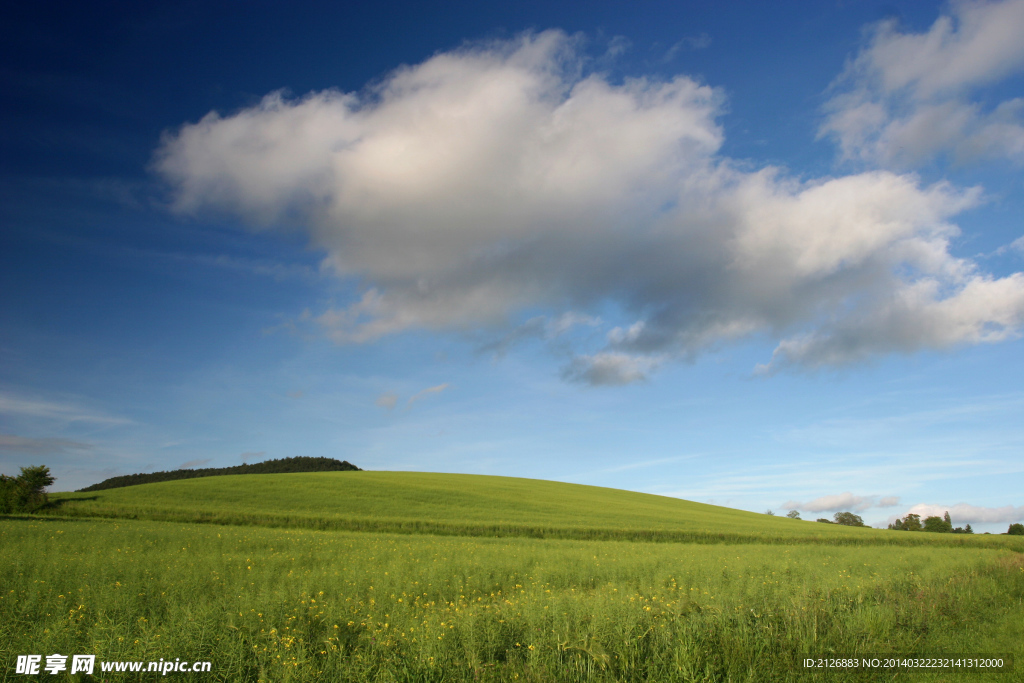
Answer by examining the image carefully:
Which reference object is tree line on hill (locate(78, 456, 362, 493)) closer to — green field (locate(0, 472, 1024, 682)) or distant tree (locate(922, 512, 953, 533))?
green field (locate(0, 472, 1024, 682))

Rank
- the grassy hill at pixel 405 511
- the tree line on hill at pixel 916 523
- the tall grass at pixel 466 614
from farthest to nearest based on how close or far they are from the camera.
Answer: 1. the tree line on hill at pixel 916 523
2. the grassy hill at pixel 405 511
3. the tall grass at pixel 466 614

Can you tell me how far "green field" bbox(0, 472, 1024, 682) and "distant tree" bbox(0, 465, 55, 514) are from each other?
44.5ft

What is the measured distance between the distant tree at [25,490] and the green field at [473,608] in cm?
1355

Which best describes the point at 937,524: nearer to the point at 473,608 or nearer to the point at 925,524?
the point at 925,524

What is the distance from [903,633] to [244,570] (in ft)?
52.6

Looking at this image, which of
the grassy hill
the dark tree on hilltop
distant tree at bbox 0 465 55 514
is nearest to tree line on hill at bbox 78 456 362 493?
the grassy hill

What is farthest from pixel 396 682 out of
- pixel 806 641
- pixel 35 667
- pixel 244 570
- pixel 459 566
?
pixel 244 570

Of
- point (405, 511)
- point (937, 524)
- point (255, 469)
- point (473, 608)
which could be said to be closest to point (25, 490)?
point (405, 511)

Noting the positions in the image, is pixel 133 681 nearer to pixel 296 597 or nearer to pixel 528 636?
pixel 296 597

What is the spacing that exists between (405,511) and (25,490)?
80.4 ft

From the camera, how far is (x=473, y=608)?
9586 millimetres

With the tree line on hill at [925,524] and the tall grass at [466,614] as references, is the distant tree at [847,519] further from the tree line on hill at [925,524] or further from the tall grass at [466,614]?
the tall grass at [466,614]

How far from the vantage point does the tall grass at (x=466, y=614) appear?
7.12 m

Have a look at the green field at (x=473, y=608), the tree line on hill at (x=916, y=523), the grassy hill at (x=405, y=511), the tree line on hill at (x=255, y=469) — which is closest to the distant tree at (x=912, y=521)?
the tree line on hill at (x=916, y=523)
